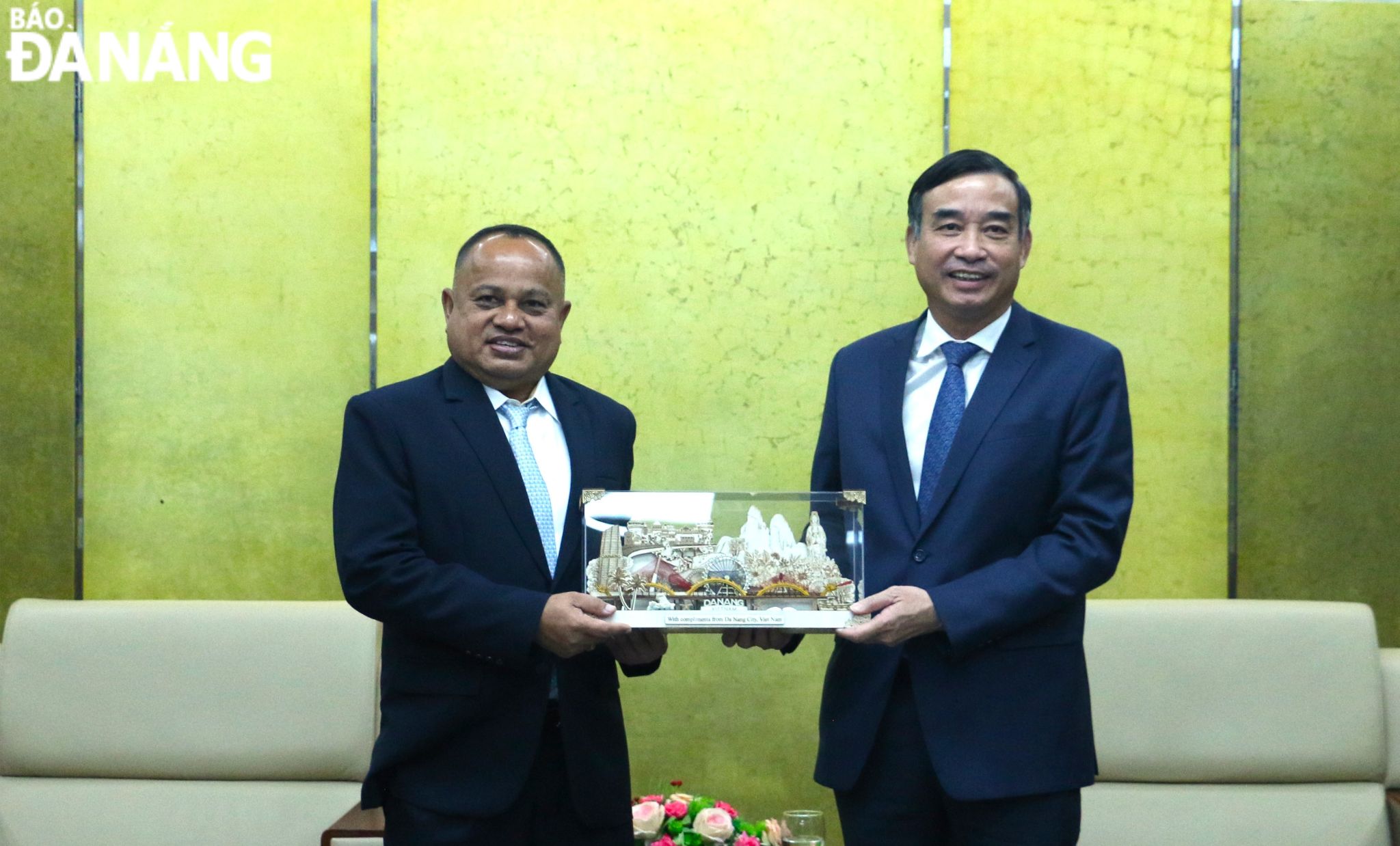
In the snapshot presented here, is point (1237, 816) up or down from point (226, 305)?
down

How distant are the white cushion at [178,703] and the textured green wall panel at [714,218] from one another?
0.91 meters

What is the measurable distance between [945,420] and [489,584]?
83cm

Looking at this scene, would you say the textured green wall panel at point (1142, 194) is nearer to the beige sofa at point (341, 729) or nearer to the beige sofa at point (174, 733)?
the beige sofa at point (341, 729)

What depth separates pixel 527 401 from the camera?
2338 mm

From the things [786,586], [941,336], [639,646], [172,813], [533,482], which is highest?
[941,336]

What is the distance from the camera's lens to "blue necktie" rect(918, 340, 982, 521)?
86.3 inches

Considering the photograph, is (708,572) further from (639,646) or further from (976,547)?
(976,547)

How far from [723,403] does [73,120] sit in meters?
2.16

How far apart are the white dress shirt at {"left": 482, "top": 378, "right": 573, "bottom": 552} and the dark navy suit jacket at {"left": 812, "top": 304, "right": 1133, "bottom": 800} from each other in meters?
0.52

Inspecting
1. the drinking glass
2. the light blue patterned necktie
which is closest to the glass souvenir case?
the light blue patterned necktie

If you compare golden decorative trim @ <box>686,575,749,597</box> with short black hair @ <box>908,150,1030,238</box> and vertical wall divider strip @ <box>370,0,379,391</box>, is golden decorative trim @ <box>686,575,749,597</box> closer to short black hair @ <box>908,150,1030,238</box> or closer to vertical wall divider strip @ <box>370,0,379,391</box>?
short black hair @ <box>908,150,1030,238</box>

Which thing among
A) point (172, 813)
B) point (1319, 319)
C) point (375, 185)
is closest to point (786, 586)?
point (172, 813)

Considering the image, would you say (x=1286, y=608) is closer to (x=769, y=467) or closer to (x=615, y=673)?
(x=769, y=467)

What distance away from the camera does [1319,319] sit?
391 centimetres
